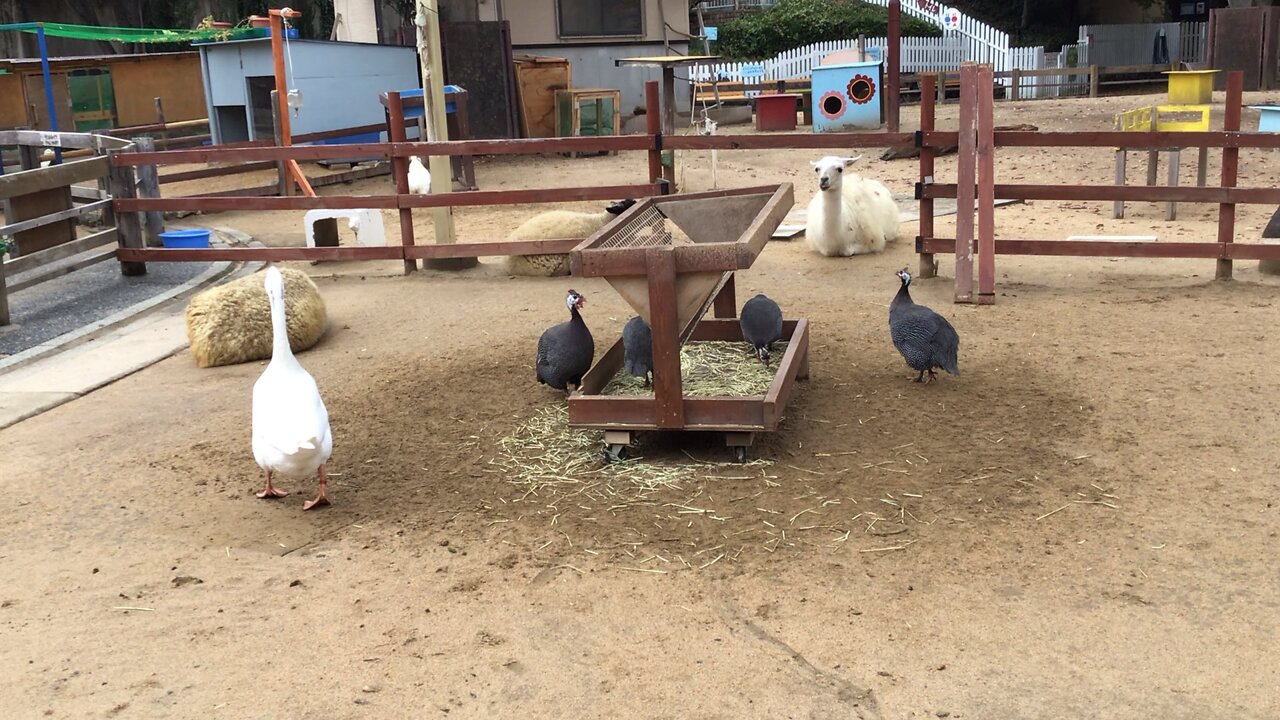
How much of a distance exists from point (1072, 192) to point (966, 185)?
0.90 metres

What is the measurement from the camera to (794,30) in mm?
28891

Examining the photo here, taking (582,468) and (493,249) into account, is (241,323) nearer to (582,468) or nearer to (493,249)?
(493,249)

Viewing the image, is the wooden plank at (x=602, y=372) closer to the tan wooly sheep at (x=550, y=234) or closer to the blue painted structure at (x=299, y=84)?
the tan wooly sheep at (x=550, y=234)

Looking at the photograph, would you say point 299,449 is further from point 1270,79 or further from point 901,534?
point 1270,79

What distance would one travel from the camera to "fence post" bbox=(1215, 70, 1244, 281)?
26.2ft

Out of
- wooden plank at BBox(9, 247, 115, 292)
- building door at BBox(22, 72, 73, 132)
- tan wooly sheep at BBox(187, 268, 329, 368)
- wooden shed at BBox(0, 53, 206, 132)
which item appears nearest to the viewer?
tan wooly sheep at BBox(187, 268, 329, 368)

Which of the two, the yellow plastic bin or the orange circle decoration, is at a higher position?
the orange circle decoration

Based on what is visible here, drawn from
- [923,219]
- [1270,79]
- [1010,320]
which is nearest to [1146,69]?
[1270,79]

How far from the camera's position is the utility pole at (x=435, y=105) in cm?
967

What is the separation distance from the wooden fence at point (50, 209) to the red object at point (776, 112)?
11143 millimetres

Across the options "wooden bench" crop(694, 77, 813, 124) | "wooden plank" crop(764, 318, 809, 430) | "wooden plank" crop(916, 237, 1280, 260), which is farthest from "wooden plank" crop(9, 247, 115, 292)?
"wooden bench" crop(694, 77, 813, 124)

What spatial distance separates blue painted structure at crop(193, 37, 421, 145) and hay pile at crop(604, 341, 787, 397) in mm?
10184

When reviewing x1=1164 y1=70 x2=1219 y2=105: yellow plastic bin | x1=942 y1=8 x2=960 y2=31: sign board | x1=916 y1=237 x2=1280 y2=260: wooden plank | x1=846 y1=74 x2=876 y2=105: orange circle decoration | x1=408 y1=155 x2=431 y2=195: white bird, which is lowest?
x1=916 y1=237 x2=1280 y2=260: wooden plank

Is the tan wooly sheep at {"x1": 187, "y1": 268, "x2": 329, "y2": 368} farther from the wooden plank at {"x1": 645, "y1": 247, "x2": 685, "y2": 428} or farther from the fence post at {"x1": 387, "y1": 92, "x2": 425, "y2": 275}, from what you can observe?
the wooden plank at {"x1": 645, "y1": 247, "x2": 685, "y2": 428}
